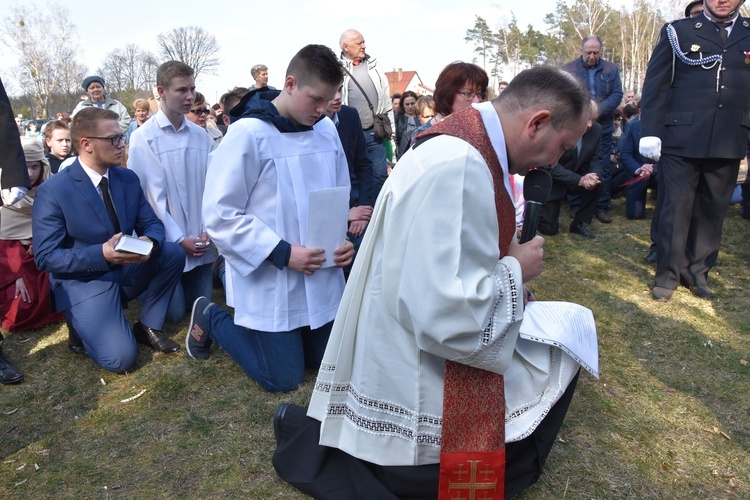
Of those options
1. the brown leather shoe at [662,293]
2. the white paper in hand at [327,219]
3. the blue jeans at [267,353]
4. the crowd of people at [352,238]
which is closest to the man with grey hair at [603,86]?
the crowd of people at [352,238]

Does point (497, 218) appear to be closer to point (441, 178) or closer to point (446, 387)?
point (441, 178)

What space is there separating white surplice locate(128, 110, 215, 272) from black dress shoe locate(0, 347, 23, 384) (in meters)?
1.23

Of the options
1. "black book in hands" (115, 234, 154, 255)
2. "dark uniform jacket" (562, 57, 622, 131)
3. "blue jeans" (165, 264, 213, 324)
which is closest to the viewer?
"black book in hands" (115, 234, 154, 255)

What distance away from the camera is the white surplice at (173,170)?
13.7 feet

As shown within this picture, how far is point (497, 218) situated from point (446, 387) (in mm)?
613

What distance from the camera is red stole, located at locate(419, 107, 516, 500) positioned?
6.75ft

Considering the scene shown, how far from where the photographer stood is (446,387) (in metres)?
2.06

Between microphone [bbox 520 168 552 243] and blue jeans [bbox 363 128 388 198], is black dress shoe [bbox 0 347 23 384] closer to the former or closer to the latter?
microphone [bbox 520 168 552 243]

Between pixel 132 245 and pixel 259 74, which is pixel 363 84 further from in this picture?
pixel 132 245

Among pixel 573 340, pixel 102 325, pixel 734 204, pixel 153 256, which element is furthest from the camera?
pixel 734 204

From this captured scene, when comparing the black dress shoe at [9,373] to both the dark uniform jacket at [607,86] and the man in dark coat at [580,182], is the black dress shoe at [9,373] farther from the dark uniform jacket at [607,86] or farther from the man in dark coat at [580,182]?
the dark uniform jacket at [607,86]

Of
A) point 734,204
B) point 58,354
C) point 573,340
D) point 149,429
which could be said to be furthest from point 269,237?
point 734,204

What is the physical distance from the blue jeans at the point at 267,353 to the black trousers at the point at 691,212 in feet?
10.3

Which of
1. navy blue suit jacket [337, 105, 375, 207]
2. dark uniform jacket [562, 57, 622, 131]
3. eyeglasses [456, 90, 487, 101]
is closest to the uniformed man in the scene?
eyeglasses [456, 90, 487, 101]
